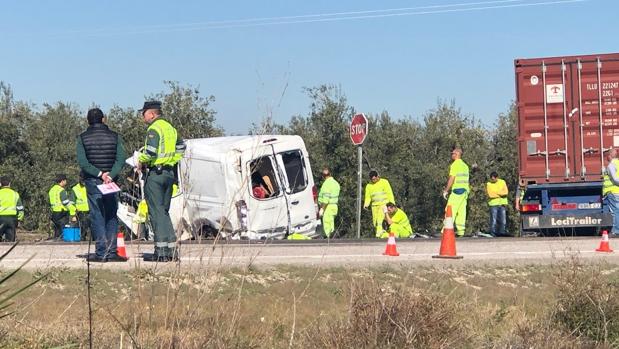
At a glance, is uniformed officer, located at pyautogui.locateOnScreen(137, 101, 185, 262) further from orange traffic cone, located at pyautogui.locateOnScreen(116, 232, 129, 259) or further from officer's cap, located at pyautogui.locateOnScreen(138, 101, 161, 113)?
orange traffic cone, located at pyautogui.locateOnScreen(116, 232, 129, 259)

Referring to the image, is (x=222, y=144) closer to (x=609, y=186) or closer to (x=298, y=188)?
(x=298, y=188)

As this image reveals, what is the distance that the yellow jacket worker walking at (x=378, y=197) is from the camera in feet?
64.3

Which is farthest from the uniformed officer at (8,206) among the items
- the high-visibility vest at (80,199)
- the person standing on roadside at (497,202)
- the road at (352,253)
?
the person standing on roadside at (497,202)

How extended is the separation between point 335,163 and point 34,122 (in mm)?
15588

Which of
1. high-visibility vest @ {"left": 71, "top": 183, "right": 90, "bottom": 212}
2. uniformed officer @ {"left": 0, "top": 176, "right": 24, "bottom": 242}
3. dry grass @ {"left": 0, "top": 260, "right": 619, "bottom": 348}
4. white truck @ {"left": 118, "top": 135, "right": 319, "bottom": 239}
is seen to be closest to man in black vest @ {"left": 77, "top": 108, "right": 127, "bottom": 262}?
dry grass @ {"left": 0, "top": 260, "right": 619, "bottom": 348}

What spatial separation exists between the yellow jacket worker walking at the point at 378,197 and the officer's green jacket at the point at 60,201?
23.1ft

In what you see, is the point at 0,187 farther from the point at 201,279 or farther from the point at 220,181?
the point at 201,279

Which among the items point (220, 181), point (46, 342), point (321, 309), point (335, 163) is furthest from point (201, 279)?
point (335, 163)

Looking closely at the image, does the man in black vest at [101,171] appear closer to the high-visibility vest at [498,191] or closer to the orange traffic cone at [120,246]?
the orange traffic cone at [120,246]

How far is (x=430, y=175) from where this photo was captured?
110 feet

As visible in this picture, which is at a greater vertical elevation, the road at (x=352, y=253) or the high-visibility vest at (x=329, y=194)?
the high-visibility vest at (x=329, y=194)

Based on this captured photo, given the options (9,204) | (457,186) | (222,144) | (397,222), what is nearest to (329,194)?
(397,222)

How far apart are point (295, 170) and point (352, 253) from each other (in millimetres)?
5991

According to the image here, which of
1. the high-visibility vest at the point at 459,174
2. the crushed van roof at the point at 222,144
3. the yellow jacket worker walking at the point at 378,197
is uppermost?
the crushed van roof at the point at 222,144
